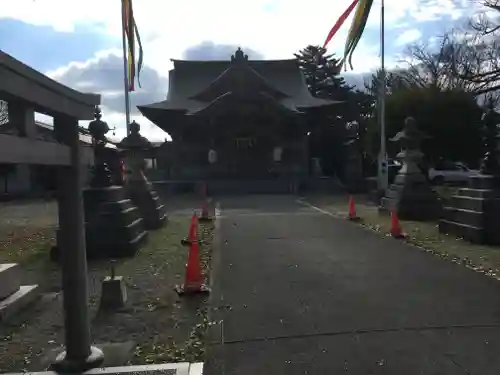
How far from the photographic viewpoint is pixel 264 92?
115ft

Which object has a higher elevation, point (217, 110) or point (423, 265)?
point (217, 110)

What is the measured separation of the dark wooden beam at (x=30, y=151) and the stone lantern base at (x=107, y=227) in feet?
21.3

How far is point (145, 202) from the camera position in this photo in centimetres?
1519

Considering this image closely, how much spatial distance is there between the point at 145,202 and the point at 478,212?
8.66 metres

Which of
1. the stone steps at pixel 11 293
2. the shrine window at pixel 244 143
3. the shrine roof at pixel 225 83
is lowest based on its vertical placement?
the stone steps at pixel 11 293

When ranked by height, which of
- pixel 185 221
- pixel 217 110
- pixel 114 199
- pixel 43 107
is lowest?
pixel 185 221

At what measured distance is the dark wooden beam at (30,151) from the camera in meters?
3.33

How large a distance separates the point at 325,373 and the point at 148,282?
441 cm

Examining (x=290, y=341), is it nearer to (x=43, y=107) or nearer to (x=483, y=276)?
(x=43, y=107)

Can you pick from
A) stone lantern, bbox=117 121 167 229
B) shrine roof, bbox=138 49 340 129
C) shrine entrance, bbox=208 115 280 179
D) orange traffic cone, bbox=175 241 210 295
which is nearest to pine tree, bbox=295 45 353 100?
shrine roof, bbox=138 49 340 129

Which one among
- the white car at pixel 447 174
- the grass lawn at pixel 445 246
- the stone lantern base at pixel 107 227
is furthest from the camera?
the white car at pixel 447 174

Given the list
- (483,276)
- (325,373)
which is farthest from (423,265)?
(325,373)

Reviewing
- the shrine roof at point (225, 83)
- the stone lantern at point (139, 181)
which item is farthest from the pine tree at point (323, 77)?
the stone lantern at point (139, 181)

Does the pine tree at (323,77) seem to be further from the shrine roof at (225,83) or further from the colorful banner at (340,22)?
the colorful banner at (340,22)
